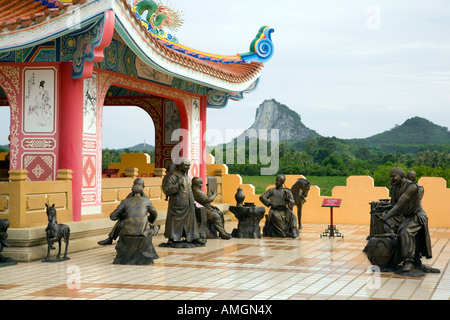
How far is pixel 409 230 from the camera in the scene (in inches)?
347

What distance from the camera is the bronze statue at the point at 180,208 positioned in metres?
11.8

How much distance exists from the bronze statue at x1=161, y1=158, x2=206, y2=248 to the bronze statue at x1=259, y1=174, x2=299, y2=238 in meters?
2.51

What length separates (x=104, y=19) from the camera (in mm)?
10781

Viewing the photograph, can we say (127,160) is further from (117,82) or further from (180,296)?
(180,296)

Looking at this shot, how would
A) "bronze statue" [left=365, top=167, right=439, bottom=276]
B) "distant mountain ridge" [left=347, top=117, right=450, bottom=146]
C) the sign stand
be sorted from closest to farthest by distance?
"bronze statue" [left=365, top=167, right=439, bottom=276], the sign stand, "distant mountain ridge" [left=347, top=117, right=450, bottom=146]

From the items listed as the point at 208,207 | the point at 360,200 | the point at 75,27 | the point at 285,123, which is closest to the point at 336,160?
the point at 285,123

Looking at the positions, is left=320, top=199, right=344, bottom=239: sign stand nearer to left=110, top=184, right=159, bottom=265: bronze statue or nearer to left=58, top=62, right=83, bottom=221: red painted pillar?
left=110, top=184, right=159, bottom=265: bronze statue

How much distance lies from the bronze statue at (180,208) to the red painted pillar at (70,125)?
1669mm

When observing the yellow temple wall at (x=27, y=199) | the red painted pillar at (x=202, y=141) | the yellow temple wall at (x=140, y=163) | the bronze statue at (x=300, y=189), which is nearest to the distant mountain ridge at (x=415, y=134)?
the yellow temple wall at (x=140, y=163)

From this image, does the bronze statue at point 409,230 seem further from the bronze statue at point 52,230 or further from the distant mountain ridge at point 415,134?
the distant mountain ridge at point 415,134

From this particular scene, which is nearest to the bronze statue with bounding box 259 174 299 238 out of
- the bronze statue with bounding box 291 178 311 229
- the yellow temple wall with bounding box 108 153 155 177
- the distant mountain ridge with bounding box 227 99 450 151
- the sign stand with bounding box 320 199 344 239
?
the sign stand with bounding box 320 199 344 239

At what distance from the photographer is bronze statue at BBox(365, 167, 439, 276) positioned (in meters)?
8.81

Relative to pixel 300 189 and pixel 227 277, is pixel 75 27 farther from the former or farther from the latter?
pixel 300 189

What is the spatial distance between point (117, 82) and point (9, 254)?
4879 mm
